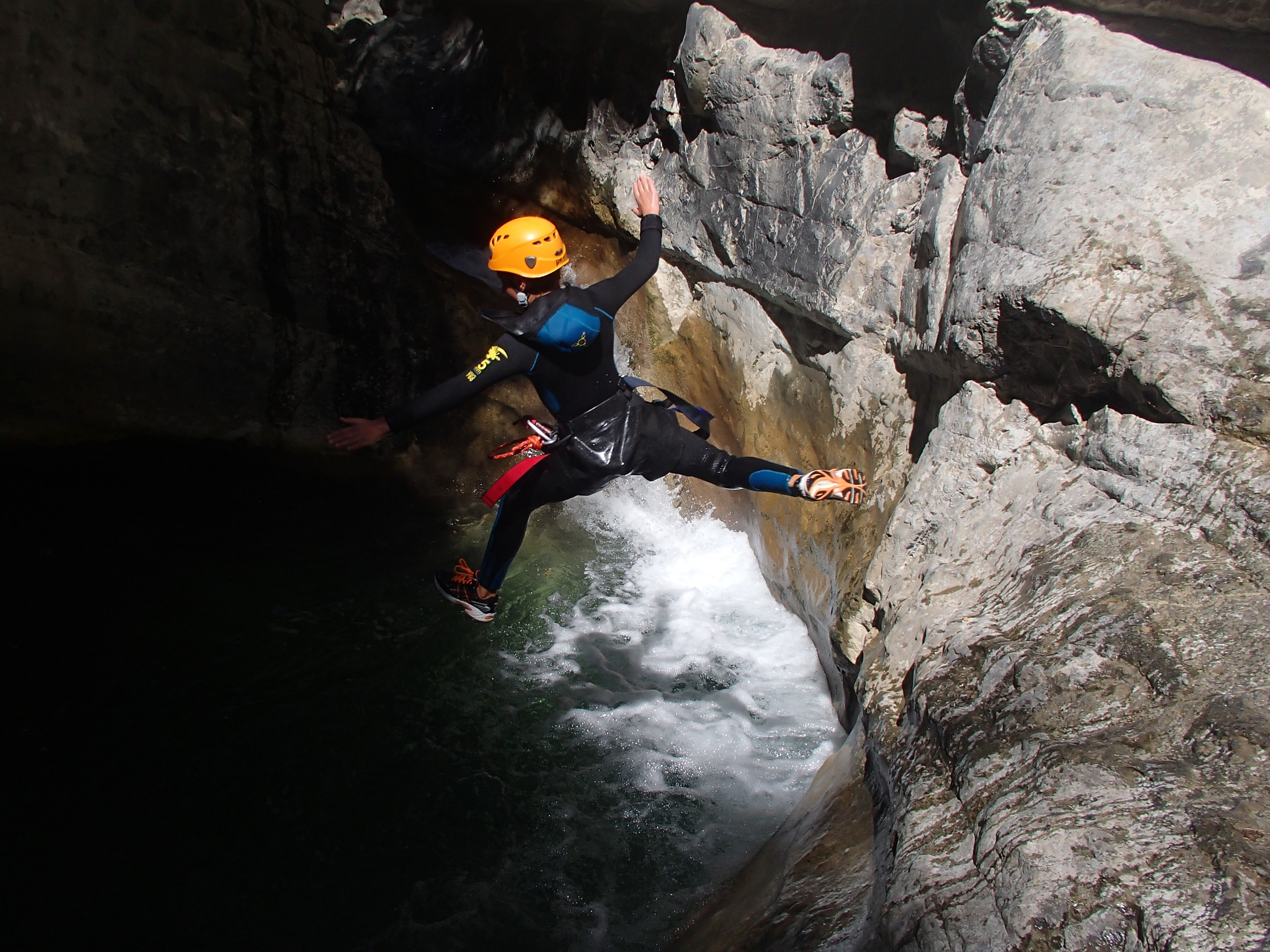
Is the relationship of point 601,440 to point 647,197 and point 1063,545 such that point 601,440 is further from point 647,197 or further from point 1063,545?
point 1063,545

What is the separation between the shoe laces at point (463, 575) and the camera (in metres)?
3.24

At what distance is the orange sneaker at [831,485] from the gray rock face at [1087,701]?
536 millimetres

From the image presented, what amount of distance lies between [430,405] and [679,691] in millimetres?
1813

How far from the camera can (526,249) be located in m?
2.66

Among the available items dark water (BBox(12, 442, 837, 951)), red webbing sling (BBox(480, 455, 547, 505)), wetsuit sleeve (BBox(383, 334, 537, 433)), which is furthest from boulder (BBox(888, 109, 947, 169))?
dark water (BBox(12, 442, 837, 951))

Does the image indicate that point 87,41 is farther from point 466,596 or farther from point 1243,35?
point 1243,35

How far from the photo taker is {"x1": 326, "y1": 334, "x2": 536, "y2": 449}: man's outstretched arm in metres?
2.41

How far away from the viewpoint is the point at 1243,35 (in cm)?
200

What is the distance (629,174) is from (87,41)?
2432mm

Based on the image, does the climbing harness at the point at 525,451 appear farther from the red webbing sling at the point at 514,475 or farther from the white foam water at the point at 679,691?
the white foam water at the point at 679,691

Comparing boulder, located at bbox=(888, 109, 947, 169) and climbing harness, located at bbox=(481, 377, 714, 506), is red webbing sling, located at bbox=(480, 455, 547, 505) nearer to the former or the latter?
climbing harness, located at bbox=(481, 377, 714, 506)

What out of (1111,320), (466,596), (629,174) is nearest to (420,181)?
(629,174)

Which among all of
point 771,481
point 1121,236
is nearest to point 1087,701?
point 1121,236

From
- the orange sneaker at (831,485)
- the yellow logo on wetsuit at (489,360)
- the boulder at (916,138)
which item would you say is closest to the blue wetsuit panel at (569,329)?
the yellow logo on wetsuit at (489,360)
